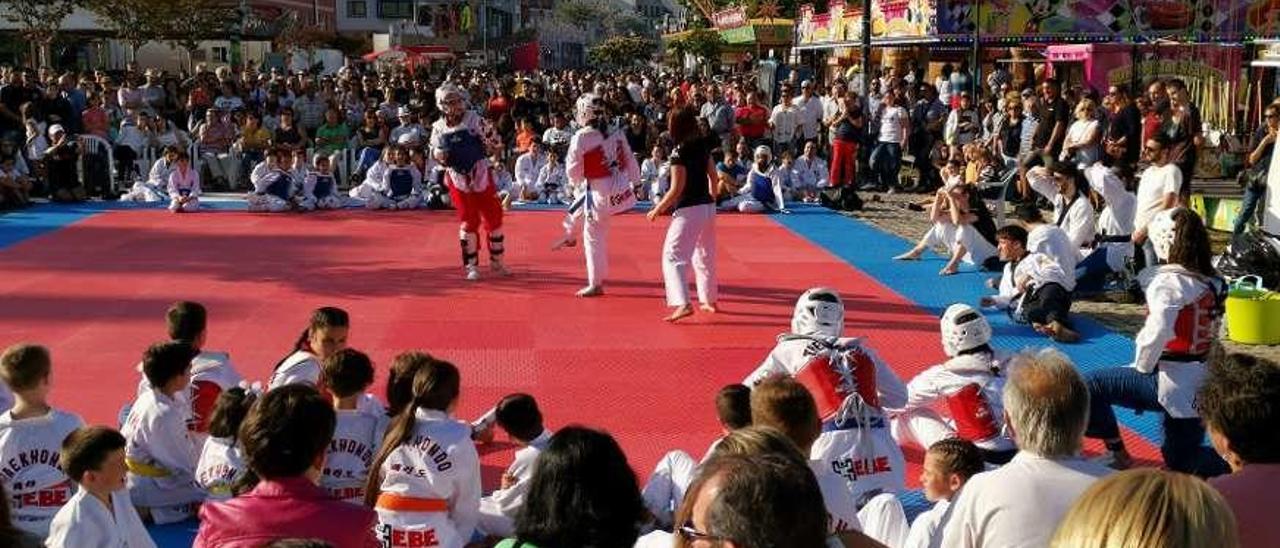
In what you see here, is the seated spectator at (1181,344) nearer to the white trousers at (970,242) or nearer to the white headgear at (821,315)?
the white headgear at (821,315)

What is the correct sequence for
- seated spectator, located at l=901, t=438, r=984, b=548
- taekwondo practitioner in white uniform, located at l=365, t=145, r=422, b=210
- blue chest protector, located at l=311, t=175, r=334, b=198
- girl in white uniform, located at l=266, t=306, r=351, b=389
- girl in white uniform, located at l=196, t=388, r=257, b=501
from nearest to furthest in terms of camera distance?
seated spectator, located at l=901, t=438, r=984, b=548
girl in white uniform, located at l=196, t=388, r=257, b=501
girl in white uniform, located at l=266, t=306, r=351, b=389
blue chest protector, located at l=311, t=175, r=334, b=198
taekwondo practitioner in white uniform, located at l=365, t=145, r=422, b=210

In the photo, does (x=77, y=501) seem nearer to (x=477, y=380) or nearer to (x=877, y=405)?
(x=877, y=405)

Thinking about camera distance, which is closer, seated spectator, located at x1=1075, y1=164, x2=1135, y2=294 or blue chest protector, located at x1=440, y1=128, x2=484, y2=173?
seated spectator, located at x1=1075, y1=164, x2=1135, y2=294

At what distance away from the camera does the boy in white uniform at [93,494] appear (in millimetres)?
4246

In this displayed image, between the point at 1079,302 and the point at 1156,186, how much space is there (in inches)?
52.5

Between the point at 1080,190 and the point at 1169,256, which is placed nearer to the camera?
the point at 1169,256

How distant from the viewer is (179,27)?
4025cm

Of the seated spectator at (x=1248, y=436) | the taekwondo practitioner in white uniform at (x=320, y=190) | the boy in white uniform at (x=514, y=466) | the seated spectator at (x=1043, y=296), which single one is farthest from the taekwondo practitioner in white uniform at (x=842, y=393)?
the taekwondo practitioner in white uniform at (x=320, y=190)

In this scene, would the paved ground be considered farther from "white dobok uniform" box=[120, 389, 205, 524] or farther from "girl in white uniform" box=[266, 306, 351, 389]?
"white dobok uniform" box=[120, 389, 205, 524]

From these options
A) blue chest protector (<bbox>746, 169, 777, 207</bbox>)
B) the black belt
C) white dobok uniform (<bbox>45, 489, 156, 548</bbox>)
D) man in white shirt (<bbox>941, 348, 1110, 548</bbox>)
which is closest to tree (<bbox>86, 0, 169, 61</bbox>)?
blue chest protector (<bbox>746, 169, 777, 207</bbox>)

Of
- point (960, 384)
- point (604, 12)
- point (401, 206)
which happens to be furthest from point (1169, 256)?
point (604, 12)

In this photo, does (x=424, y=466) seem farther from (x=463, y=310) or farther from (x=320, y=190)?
(x=320, y=190)

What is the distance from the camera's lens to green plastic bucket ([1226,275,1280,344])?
9164mm

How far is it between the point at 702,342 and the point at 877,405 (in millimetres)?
3979
